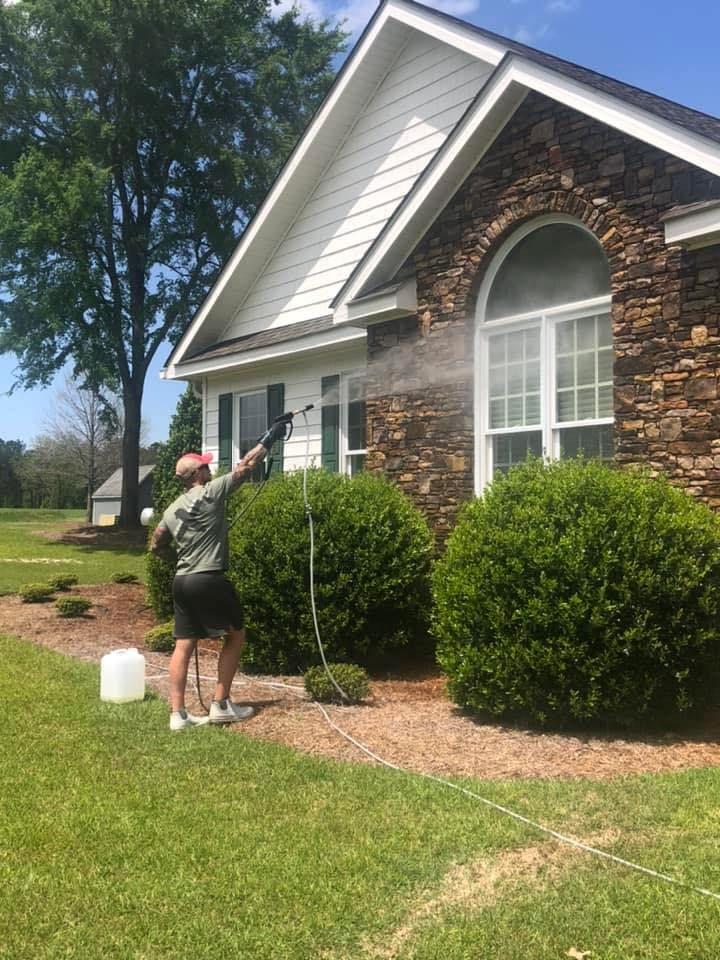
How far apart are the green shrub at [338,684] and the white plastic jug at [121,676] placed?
1313mm

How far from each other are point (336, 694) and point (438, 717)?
34.7 inches

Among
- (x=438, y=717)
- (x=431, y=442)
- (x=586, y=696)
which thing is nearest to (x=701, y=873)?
(x=586, y=696)

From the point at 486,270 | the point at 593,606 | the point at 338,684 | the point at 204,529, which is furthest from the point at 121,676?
the point at 486,270

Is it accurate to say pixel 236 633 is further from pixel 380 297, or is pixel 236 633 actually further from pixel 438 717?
pixel 380 297

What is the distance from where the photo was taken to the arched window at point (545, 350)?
8336 mm

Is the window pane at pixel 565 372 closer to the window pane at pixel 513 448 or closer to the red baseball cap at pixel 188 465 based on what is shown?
the window pane at pixel 513 448

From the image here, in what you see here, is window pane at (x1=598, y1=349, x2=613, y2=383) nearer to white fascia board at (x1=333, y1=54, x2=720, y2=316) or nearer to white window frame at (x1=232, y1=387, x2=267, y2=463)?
white fascia board at (x1=333, y1=54, x2=720, y2=316)

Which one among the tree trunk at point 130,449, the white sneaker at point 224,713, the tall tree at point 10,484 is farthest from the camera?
the tall tree at point 10,484

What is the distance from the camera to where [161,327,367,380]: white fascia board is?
11.6 metres

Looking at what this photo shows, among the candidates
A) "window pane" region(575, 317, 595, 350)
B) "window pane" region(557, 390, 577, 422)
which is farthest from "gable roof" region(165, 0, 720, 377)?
"window pane" region(557, 390, 577, 422)

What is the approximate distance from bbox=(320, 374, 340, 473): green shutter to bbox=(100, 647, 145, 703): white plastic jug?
5.65 meters

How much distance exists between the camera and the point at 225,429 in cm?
1448

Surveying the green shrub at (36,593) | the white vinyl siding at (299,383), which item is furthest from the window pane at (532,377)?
the green shrub at (36,593)

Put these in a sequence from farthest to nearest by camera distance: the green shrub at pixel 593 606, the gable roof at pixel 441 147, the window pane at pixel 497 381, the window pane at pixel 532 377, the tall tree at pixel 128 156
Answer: the tall tree at pixel 128 156
the window pane at pixel 497 381
the window pane at pixel 532 377
the gable roof at pixel 441 147
the green shrub at pixel 593 606
